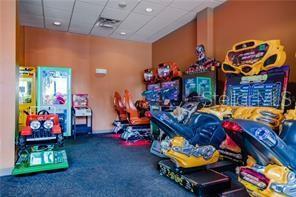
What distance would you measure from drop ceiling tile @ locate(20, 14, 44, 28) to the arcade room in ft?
0.18

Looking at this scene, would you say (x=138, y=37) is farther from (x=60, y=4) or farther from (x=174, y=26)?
(x=60, y=4)

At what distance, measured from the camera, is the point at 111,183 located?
9.09ft

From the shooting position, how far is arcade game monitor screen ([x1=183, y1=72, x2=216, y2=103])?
4.04 m

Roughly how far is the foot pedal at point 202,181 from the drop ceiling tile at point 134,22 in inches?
141

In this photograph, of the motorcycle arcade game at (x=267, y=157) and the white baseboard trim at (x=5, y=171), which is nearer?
the motorcycle arcade game at (x=267, y=157)

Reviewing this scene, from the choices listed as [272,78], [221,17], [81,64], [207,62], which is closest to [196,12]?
[221,17]

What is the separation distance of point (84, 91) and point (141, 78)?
6.41 feet

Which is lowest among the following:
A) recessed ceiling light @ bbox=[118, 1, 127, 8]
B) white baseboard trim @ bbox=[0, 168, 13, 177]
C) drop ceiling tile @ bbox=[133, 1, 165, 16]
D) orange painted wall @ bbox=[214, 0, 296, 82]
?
white baseboard trim @ bbox=[0, 168, 13, 177]

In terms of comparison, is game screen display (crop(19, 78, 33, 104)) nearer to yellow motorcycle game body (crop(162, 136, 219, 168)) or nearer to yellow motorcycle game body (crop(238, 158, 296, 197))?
yellow motorcycle game body (crop(162, 136, 219, 168))

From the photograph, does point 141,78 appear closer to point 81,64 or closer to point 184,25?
point 81,64

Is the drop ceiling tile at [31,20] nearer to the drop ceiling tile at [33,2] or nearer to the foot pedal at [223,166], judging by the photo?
the drop ceiling tile at [33,2]

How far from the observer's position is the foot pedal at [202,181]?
234 centimetres

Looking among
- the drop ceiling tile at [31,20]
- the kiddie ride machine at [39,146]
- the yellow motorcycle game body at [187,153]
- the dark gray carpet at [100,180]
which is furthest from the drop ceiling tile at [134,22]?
the yellow motorcycle game body at [187,153]

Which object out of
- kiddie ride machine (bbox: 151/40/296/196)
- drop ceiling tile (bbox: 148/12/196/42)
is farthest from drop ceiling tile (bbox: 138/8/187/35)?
kiddie ride machine (bbox: 151/40/296/196)
